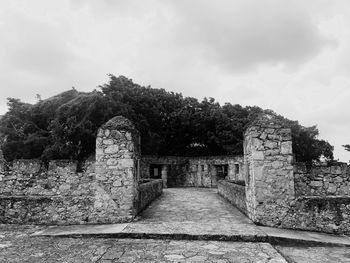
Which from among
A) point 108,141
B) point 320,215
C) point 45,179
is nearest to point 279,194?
point 320,215

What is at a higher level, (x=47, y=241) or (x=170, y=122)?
(x=170, y=122)

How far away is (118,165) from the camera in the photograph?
6.61 meters

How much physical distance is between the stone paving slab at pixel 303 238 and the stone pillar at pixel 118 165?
2973 millimetres

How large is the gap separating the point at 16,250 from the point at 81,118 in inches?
546

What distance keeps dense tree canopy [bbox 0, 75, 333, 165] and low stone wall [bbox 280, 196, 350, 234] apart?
21.5 ft

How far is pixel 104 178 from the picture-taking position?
21.6 feet

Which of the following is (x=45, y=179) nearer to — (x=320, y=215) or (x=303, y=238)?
(x=303, y=238)

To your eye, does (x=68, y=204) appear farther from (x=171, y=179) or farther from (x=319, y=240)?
(x=171, y=179)

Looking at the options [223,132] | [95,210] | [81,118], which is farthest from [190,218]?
[223,132]

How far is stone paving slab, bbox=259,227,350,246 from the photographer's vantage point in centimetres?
508

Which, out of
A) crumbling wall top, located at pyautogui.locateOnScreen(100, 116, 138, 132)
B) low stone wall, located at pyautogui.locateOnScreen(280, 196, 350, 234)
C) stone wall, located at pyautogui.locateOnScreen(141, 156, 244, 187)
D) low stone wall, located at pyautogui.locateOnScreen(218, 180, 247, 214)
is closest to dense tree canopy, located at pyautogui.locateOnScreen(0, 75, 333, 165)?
stone wall, located at pyautogui.locateOnScreen(141, 156, 244, 187)

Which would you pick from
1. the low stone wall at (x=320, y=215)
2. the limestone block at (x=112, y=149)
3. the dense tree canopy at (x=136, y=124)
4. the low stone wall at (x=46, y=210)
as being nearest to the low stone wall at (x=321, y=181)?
the low stone wall at (x=320, y=215)

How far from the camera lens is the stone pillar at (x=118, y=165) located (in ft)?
21.2

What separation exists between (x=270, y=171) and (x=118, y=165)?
3462mm
